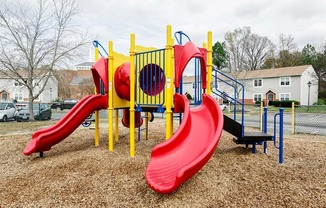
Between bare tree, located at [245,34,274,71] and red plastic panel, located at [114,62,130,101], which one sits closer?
red plastic panel, located at [114,62,130,101]

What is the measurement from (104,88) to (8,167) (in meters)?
2.88

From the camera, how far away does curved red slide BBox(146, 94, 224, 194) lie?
3477 millimetres

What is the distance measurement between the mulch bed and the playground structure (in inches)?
15.4

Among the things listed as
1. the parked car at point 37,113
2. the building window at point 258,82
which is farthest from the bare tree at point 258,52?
the parked car at point 37,113

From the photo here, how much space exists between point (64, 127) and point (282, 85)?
3446cm

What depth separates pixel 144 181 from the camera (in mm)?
4246

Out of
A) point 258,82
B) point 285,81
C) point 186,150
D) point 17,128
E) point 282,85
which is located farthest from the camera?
point 258,82

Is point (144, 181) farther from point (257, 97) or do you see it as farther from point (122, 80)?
point (257, 97)

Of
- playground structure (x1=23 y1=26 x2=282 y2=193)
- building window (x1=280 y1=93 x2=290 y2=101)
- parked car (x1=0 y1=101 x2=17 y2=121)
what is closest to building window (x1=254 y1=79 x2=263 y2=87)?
building window (x1=280 y1=93 x2=290 y2=101)

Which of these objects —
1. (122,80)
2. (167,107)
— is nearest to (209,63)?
(167,107)

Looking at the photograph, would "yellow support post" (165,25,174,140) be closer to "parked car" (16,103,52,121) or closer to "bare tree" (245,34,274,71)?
"parked car" (16,103,52,121)

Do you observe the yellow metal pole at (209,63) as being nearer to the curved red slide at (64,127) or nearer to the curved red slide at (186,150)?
the curved red slide at (186,150)

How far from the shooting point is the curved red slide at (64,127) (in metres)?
5.74

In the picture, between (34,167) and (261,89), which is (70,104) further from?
(261,89)
